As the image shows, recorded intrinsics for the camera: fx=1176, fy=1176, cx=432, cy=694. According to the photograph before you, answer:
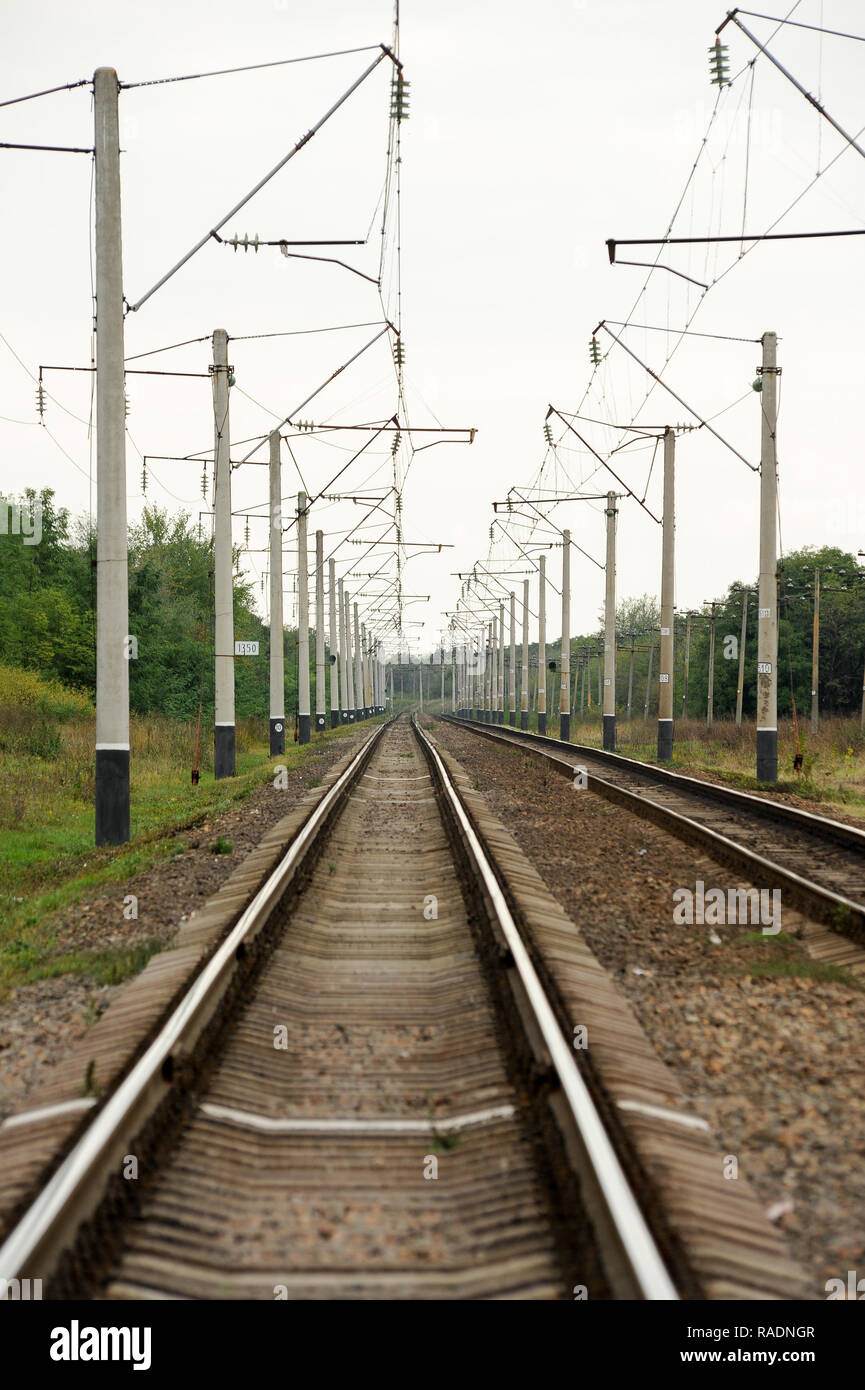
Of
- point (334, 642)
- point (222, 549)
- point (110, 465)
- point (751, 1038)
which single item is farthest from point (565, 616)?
point (751, 1038)

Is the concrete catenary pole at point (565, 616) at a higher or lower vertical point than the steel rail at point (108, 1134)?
higher

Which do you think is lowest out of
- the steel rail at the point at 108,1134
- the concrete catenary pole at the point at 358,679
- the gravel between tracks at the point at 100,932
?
the gravel between tracks at the point at 100,932

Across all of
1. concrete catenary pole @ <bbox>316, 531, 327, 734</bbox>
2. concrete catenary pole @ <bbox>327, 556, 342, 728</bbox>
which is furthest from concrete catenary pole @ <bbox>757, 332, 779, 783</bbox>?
concrete catenary pole @ <bbox>327, 556, 342, 728</bbox>

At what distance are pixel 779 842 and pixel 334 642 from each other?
157ft

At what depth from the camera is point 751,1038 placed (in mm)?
6301

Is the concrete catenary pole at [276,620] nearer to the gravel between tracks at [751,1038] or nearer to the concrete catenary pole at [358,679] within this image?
the gravel between tracks at [751,1038]

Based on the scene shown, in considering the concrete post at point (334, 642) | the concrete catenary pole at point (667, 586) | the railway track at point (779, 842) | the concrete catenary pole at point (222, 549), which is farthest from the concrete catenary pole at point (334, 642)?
the railway track at point (779, 842)

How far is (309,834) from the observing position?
12602mm

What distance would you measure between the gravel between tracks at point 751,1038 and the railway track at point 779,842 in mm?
318

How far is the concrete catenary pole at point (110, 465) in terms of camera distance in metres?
13.9

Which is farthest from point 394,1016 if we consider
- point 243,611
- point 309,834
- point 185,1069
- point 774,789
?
point 243,611

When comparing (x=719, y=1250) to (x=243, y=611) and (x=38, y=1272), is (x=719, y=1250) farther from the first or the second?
(x=243, y=611)

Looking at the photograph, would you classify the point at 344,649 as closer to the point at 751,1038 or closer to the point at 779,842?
the point at 779,842

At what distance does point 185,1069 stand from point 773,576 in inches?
829
